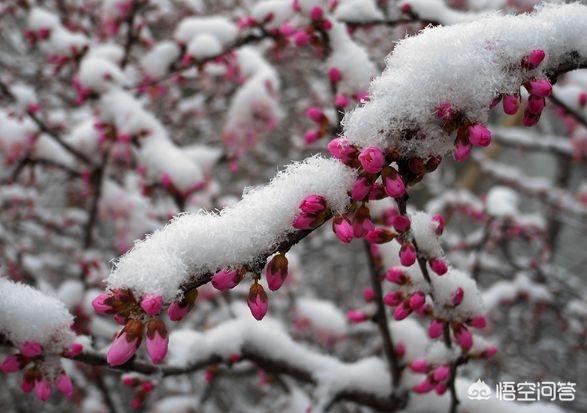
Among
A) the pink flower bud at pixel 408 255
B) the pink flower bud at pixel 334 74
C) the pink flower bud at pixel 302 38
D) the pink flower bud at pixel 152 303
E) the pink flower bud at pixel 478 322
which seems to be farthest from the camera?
the pink flower bud at pixel 302 38

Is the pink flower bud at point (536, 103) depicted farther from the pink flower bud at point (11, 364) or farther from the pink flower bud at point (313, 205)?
the pink flower bud at point (11, 364)

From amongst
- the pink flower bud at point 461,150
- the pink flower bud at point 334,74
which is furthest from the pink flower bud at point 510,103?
the pink flower bud at point 334,74

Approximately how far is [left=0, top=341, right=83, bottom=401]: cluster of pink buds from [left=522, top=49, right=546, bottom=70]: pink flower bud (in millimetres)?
1080

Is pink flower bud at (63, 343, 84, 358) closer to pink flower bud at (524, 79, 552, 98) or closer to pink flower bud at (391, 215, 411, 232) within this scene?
pink flower bud at (391, 215, 411, 232)

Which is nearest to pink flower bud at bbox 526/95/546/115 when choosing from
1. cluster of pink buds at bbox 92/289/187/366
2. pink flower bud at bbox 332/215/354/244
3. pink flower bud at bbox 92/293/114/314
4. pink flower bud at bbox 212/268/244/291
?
pink flower bud at bbox 332/215/354/244

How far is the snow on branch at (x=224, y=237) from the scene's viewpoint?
0.81 m

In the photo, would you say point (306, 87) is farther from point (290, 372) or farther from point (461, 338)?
point (461, 338)

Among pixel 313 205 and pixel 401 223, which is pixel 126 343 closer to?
pixel 313 205

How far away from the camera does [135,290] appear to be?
81 cm

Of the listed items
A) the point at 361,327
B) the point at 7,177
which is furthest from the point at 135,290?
the point at 361,327

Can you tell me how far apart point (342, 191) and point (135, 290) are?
0.40 m

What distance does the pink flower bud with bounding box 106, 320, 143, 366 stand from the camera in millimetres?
792

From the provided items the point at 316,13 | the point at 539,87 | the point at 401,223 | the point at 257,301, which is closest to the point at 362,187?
the point at 401,223

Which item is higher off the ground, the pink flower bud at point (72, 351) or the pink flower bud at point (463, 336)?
the pink flower bud at point (72, 351)
